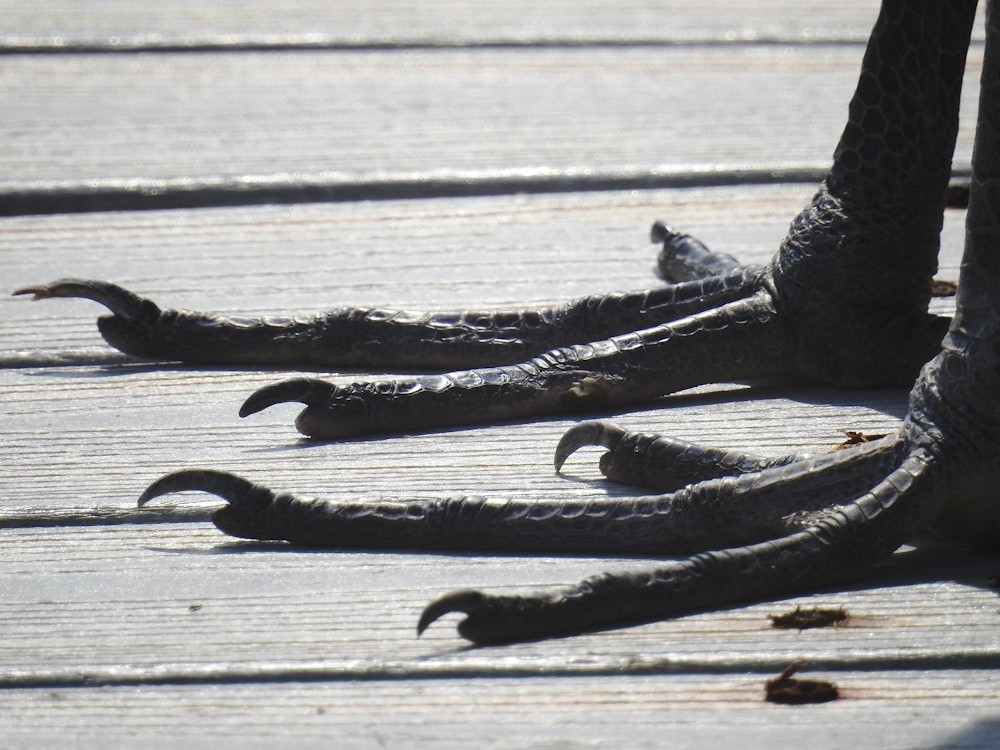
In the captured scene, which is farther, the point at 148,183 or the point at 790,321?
the point at 148,183

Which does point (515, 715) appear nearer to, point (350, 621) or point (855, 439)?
point (350, 621)

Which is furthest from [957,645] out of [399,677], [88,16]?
[88,16]

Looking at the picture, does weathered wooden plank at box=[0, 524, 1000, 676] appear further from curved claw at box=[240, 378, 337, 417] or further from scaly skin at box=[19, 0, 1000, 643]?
curved claw at box=[240, 378, 337, 417]

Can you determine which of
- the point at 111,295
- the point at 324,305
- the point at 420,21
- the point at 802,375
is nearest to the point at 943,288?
the point at 802,375

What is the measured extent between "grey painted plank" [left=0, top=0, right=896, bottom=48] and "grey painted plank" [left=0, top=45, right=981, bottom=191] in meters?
0.17

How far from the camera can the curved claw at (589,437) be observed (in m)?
1.79

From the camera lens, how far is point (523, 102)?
145 inches

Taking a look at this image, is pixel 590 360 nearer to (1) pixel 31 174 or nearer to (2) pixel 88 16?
(1) pixel 31 174

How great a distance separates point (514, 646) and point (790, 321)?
94 centimetres

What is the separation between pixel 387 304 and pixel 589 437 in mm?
819

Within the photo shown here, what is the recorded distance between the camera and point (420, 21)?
4.53 metres

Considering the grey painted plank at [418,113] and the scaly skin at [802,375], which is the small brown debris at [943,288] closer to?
the scaly skin at [802,375]

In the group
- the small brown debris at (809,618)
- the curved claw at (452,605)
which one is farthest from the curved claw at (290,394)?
the small brown debris at (809,618)

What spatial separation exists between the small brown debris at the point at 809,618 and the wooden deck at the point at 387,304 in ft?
0.05
